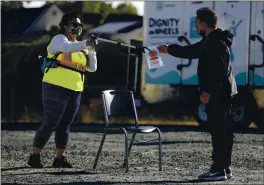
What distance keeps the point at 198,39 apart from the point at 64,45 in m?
9.82

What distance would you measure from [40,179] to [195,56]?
2118 millimetres

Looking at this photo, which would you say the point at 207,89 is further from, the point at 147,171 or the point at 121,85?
the point at 121,85

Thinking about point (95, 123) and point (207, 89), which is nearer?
point (207, 89)

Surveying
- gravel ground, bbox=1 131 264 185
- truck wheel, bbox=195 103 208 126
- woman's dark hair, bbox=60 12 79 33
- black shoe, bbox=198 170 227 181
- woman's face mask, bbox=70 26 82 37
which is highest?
woman's dark hair, bbox=60 12 79 33

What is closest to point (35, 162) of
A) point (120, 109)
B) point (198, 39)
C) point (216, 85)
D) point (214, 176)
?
point (120, 109)

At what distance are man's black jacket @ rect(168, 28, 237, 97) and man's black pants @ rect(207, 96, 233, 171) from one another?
0.10 m

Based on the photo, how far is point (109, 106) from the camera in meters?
9.78

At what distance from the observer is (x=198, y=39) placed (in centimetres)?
1888

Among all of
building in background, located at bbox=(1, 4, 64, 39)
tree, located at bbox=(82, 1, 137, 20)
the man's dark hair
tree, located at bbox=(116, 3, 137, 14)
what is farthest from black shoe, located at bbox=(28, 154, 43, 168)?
tree, located at bbox=(116, 3, 137, 14)

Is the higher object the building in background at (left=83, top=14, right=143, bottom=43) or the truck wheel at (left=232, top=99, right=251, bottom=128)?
the building in background at (left=83, top=14, right=143, bottom=43)

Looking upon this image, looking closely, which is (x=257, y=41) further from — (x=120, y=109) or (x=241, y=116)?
(x=120, y=109)

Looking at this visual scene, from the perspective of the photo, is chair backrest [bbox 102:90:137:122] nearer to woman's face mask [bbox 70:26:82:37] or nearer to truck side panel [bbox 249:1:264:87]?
woman's face mask [bbox 70:26:82:37]

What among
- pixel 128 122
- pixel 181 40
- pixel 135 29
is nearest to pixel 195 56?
pixel 181 40

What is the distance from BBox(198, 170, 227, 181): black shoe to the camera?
8625 millimetres
